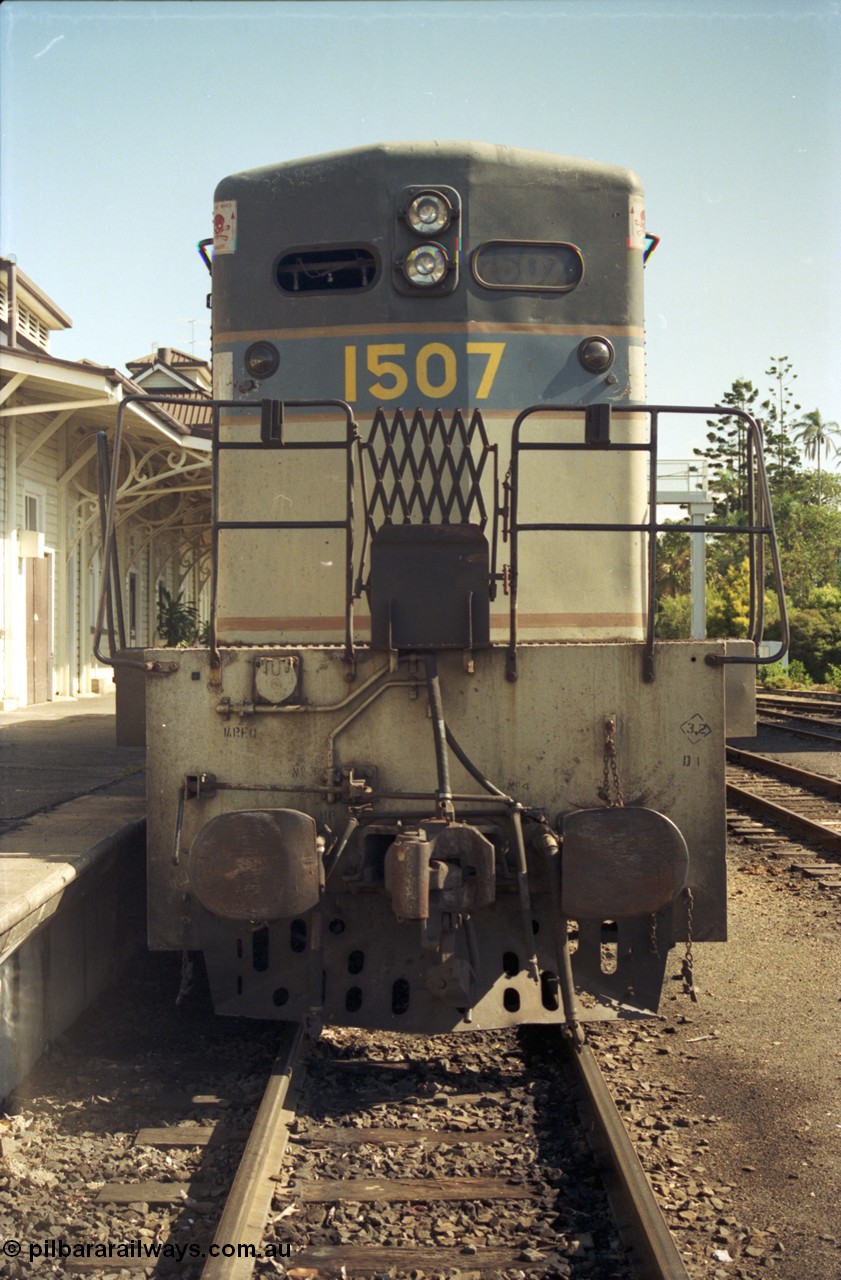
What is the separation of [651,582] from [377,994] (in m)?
1.87

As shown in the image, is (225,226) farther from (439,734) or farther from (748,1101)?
(748,1101)

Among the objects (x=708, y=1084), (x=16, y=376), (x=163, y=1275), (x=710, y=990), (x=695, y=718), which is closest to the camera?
(x=163, y=1275)

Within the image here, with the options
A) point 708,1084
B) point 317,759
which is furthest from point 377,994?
point 708,1084

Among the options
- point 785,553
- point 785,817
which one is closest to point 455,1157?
point 785,817

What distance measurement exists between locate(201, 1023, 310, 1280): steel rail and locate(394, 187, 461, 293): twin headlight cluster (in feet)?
10.9

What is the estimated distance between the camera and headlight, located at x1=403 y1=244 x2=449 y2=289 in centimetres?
555

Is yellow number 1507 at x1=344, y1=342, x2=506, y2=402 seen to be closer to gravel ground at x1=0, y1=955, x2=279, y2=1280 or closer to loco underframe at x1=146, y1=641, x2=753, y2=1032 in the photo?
loco underframe at x1=146, y1=641, x2=753, y2=1032

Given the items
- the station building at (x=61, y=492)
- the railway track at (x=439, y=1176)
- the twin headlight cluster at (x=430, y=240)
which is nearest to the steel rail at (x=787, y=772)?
the station building at (x=61, y=492)

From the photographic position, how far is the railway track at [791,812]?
895 cm

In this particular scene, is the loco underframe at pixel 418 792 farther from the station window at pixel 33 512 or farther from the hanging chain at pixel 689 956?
the station window at pixel 33 512

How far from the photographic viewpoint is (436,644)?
4.79 m

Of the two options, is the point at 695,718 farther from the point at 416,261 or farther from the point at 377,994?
the point at 416,261

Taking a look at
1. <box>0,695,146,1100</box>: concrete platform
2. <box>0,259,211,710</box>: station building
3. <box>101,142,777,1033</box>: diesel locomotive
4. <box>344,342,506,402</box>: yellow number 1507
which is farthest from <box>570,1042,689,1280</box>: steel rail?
<box>0,259,211,710</box>: station building

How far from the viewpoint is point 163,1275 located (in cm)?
317
